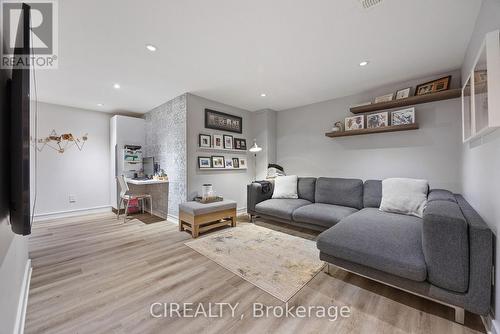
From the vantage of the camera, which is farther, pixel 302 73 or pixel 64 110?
pixel 64 110

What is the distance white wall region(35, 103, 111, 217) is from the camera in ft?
12.7

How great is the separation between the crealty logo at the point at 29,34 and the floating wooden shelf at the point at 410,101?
3.67 metres

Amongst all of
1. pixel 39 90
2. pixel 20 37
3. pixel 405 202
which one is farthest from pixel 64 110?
pixel 405 202

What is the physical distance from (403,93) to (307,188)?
206 cm

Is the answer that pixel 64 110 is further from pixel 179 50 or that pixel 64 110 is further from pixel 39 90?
pixel 179 50

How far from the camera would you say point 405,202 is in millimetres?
2445

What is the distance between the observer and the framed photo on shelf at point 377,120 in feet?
9.98

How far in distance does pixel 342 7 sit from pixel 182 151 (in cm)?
300

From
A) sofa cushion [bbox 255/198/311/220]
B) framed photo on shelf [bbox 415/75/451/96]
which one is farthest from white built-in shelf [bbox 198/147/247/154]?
framed photo on shelf [bbox 415/75/451/96]

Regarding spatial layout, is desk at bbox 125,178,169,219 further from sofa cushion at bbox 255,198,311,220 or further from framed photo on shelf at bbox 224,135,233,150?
sofa cushion at bbox 255,198,311,220

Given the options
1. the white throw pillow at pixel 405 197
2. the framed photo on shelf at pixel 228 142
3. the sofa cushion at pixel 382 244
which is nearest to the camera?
the sofa cushion at pixel 382 244

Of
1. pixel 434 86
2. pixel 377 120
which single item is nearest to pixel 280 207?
pixel 377 120

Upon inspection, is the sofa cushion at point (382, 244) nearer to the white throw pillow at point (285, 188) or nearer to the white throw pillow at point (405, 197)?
the white throw pillow at point (405, 197)

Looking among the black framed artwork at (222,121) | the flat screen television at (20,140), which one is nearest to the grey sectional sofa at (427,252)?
the flat screen television at (20,140)
